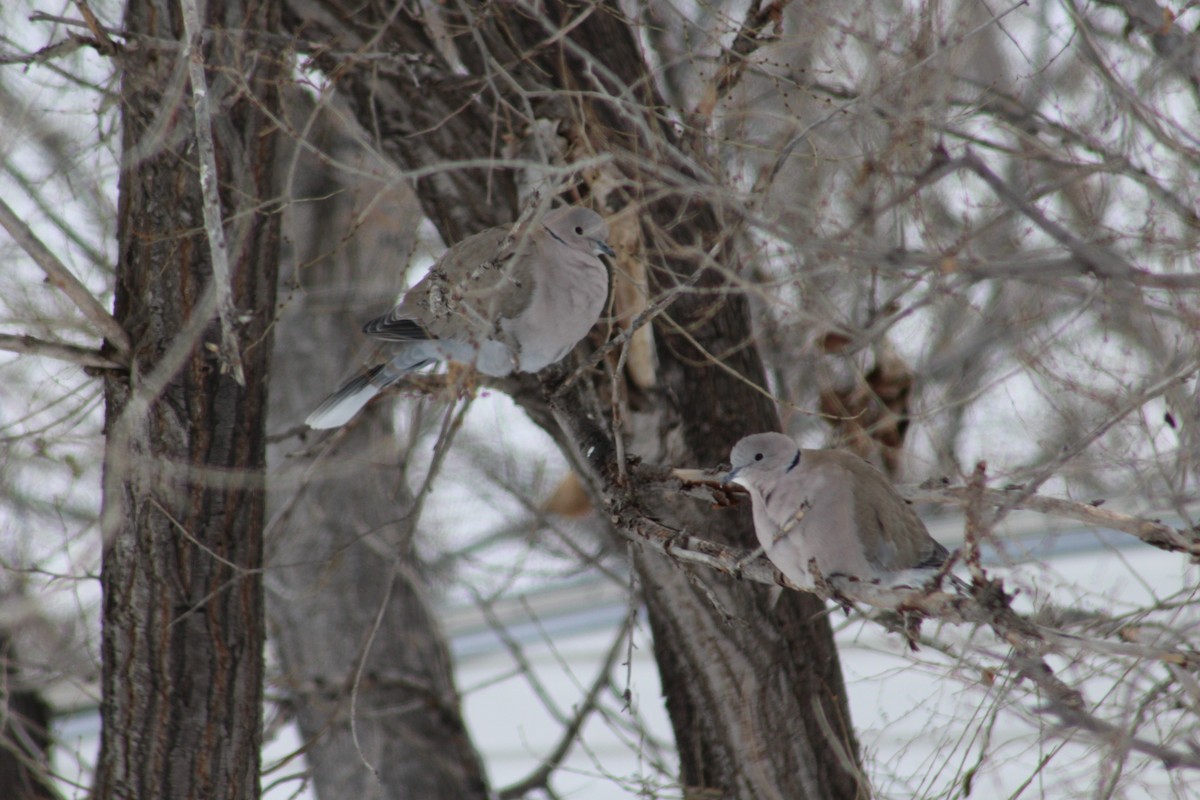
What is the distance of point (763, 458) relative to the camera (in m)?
2.45

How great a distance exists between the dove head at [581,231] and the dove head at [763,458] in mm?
639

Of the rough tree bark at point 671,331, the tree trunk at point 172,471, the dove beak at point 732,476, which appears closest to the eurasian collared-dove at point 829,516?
the dove beak at point 732,476

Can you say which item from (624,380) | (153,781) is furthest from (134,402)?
(624,380)

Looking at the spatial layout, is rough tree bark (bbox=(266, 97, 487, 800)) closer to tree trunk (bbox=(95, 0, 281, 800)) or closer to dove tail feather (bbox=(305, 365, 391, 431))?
dove tail feather (bbox=(305, 365, 391, 431))

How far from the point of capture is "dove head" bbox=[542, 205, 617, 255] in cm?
281

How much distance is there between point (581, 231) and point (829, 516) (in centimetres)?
98

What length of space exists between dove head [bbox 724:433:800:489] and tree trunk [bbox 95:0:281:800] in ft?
4.24

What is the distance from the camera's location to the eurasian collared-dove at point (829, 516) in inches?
89.0

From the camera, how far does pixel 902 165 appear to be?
2.96 m

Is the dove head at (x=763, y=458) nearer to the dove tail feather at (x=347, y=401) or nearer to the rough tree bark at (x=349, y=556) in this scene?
the dove tail feather at (x=347, y=401)

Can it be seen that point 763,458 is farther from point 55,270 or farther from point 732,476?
point 55,270

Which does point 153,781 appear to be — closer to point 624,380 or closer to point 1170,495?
point 624,380

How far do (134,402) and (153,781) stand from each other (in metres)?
0.96

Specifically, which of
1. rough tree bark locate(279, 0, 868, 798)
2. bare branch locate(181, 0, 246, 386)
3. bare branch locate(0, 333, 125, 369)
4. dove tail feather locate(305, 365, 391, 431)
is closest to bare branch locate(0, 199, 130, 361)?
bare branch locate(0, 333, 125, 369)
